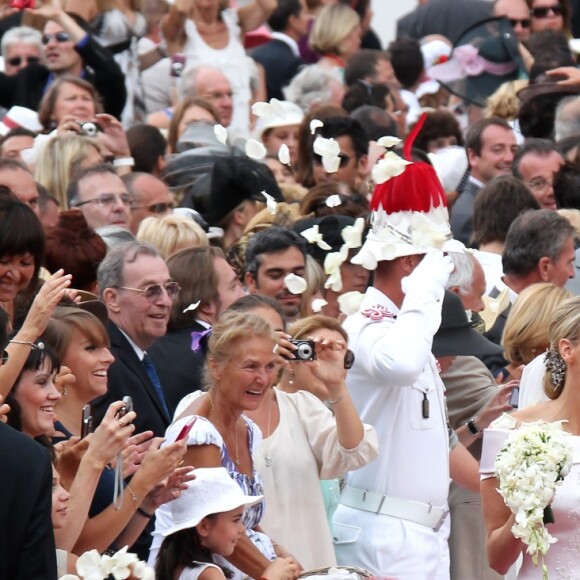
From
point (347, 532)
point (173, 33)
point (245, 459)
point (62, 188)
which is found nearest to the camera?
point (245, 459)

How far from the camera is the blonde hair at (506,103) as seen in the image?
35.3 feet

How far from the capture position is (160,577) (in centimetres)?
506

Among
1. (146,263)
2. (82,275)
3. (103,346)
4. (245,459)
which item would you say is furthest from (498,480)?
(82,275)

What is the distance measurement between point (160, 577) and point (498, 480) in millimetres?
1094

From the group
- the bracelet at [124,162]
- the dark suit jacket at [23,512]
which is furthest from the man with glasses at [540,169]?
the dark suit jacket at [23,512]

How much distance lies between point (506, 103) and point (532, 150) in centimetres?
166

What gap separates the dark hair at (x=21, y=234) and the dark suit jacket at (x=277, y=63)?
242 inches

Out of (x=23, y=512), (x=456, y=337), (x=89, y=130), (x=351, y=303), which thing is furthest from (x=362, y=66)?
(x=23, y=512)

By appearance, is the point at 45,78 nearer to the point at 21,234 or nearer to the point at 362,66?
the point at 362,66

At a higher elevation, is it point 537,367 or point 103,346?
point 103,346

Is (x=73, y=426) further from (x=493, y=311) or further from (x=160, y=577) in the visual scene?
(x=493, y=311)

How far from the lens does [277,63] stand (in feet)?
40.0

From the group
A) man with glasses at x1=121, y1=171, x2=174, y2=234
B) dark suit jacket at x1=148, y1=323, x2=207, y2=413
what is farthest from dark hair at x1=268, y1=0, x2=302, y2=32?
dark suit jacket at x1=148, y1=323, x2=207, y2=413

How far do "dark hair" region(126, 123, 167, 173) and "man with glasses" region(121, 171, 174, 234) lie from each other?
3.24 feet
